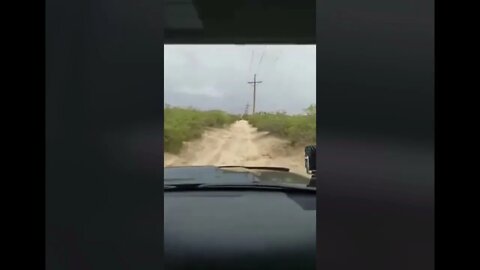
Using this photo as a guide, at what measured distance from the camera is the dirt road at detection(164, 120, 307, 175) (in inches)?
543

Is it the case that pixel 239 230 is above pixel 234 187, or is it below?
below

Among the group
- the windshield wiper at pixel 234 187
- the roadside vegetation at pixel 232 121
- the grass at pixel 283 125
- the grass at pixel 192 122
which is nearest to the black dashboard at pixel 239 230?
the windshield wiper at pixel 234 187

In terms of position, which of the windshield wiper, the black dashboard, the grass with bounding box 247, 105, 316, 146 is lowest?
the black dashboard

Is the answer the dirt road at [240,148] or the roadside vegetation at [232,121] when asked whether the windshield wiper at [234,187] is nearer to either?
the dirt road at [240,148]

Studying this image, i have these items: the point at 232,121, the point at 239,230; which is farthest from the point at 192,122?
the point at 239,230

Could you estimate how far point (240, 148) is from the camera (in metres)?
15.6

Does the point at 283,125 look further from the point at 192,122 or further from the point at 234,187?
the point at 234,187

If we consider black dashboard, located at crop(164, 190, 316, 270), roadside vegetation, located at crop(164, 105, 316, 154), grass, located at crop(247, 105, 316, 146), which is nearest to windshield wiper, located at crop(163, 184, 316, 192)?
black dashboard, located at crop(164, 190, 316, 270)

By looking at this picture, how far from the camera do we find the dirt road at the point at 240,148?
1378 centimetres

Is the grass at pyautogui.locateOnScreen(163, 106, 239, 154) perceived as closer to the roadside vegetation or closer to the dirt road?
the roadside vegetation

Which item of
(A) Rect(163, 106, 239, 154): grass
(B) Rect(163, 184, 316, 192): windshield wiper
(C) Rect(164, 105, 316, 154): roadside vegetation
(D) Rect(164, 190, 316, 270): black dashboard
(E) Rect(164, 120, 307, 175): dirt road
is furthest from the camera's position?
(C) Rect(164, 105, 316, 154): roadside vegetation
